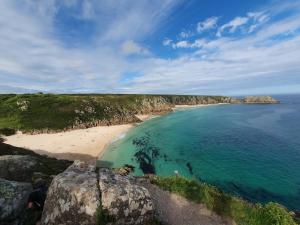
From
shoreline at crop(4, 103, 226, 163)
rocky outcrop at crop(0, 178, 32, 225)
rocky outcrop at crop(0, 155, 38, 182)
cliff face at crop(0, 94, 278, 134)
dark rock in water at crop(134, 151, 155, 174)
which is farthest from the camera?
cliff face at crop(0, 94, 278, 134)

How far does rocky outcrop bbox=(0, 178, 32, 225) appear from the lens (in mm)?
12547

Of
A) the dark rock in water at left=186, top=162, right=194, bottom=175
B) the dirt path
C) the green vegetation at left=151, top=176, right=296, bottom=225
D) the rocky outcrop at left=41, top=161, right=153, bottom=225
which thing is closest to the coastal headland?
the dark rock in water at left=186, top=162, right=194, bottom=175

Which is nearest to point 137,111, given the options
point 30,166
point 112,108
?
point 112,108

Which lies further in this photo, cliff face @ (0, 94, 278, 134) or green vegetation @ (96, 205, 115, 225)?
cliff face @ (0, 94, 278, 134)

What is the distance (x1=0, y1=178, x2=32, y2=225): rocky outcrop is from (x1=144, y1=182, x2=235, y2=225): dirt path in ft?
30.4

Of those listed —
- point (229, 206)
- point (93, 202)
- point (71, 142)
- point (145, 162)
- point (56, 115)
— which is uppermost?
point (93, 202)

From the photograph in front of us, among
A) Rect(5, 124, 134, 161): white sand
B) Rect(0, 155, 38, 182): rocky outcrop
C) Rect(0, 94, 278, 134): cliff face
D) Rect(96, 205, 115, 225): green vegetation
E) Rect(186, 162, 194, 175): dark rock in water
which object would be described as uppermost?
Rect(96, 205, 115, 225): green vegetation

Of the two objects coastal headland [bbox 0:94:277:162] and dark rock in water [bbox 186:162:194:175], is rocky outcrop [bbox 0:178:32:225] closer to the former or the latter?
dark rock in water [bbox 186:162:194:175]

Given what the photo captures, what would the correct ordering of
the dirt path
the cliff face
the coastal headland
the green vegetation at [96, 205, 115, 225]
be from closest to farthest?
the green vegetation at [96, 205, 115, 225] → the dirt path → the coastal headland → the cliff face

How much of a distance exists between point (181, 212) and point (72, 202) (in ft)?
33.9

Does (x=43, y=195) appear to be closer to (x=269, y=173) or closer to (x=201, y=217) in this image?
(x=201, y=217)

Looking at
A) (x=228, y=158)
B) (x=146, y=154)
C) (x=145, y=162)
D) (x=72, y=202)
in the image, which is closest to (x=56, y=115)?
(x=146, y=154)

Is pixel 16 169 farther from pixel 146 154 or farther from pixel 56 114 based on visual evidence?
pixel 56 114

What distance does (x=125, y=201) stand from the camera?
42.9 feet
